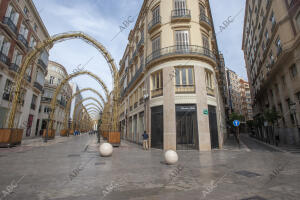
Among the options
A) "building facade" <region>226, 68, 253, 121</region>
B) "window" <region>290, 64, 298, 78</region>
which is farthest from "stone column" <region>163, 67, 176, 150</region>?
"building facade" <region>226, 68, 253, 121</region>

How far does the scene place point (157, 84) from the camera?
1572 cm

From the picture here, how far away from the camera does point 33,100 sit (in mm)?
26000

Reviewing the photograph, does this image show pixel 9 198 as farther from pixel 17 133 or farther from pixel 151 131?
pixel 17 133

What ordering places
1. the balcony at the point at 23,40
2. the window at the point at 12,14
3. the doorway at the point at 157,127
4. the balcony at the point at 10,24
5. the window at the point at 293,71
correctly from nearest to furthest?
the doorway at the point at 157,127 < the window at the point at 293,71 < the balcony at the point at 10,24 < the window at the point at 12,14 < the balcony at the point at 23,40

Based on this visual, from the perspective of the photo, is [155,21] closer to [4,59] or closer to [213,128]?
[213,128]

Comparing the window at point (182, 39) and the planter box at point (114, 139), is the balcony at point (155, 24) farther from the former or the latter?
the planter box at point (114, 139)

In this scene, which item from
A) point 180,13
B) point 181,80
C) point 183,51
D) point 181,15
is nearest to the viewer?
point 181,80

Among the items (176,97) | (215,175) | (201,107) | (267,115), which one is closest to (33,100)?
(176,97)

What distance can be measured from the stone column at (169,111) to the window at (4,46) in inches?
729

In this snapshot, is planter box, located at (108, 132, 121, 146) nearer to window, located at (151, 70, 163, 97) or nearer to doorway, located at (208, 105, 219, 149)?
window, located at (151, 70, 163, 97)

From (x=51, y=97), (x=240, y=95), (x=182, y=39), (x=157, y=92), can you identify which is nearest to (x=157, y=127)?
(x=157, y=92)

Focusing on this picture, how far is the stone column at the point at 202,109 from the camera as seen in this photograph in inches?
508

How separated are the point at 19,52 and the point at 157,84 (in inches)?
766

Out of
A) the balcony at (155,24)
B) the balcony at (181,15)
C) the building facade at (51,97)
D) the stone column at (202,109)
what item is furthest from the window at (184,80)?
the building facade at (51,97)
